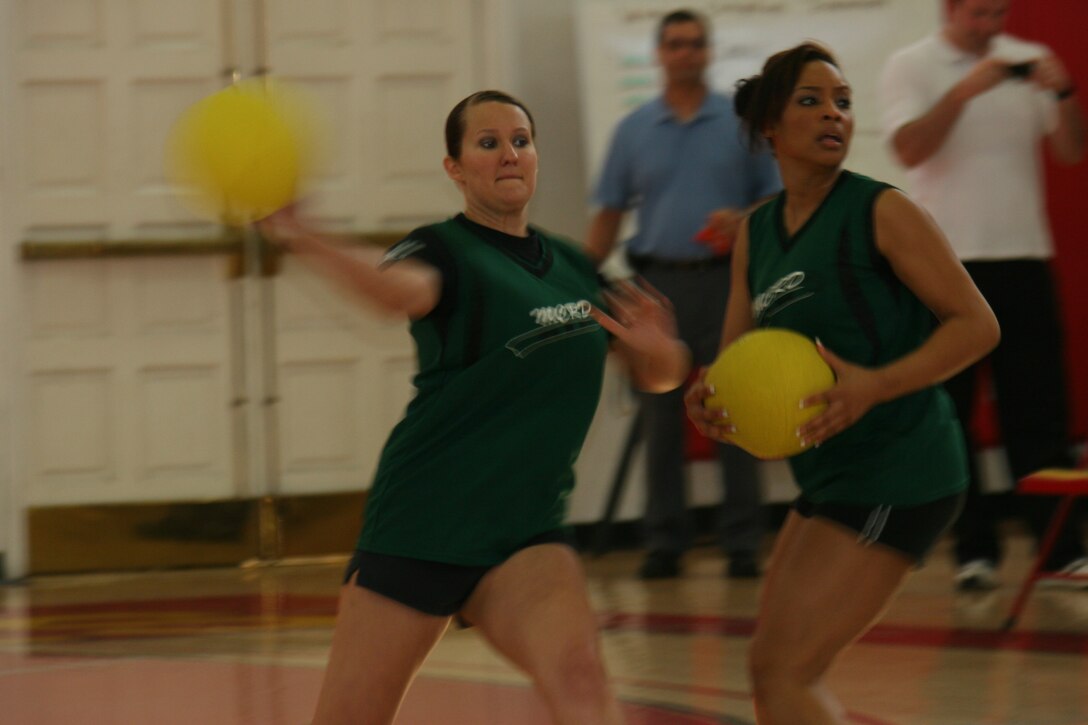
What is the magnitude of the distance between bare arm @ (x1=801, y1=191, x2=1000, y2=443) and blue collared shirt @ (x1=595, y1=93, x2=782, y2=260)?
334 cm

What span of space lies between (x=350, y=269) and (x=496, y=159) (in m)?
0.42

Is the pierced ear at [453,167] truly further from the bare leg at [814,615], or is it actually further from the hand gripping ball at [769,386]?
the bare leg at [814,615]

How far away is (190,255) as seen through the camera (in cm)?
717

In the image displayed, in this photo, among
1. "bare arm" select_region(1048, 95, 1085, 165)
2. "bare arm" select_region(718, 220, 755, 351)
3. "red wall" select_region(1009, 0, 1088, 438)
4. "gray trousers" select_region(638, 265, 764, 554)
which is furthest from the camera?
"red wall" select_region(1009, 0, 1088, 438)

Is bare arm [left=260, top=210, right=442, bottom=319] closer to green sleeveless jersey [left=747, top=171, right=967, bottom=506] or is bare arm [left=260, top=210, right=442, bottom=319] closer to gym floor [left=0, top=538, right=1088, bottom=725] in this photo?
green sleeveless jersey [left=747, top=171, right=967, bottom=506]

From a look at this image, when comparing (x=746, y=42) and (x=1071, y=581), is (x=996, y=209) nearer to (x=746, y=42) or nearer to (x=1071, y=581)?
(x=1071, y=581)

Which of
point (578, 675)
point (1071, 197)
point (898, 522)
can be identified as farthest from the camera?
point (1071, 197)

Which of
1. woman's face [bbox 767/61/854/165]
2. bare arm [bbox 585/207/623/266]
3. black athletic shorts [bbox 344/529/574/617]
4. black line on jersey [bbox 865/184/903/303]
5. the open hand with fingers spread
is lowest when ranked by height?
black athletic shorts [bbox 344/529/574/617]

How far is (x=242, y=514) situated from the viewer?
23.6 feet

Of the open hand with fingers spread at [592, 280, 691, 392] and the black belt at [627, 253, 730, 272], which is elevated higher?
the open hand with fingers spread at [592, 280, 691, 392]

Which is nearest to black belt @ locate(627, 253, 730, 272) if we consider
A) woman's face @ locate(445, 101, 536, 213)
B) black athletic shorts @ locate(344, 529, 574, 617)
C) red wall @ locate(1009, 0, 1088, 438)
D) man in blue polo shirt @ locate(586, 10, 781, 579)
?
man in blue polo shirt @ locate(586, 10, 781, 579)

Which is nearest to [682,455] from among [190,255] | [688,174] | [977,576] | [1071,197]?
[688,174]

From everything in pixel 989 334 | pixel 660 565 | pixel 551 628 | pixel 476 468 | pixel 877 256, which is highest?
pixel 877 256

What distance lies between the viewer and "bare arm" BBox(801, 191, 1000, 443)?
2.70 meters
